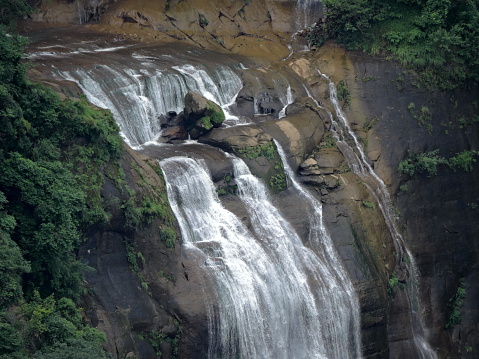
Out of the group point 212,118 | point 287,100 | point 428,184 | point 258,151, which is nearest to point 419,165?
point 428,184

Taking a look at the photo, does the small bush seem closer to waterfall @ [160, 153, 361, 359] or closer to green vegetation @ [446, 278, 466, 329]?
waterfall @ [160, 153, 361, 359]

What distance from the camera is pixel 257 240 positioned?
65.2ft

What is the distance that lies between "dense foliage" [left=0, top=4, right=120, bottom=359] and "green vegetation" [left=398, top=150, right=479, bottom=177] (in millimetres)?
13223

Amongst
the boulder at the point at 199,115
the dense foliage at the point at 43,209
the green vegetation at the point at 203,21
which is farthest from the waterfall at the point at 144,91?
the green vegetation at the point at 203,21

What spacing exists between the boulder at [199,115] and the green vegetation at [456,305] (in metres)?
11.6

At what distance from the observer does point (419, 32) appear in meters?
28.4

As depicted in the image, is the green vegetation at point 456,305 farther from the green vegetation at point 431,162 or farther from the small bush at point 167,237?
the small bush at point 167,237

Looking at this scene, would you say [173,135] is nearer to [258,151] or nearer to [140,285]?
[258,151]

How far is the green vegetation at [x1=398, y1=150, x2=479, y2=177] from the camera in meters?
25.2

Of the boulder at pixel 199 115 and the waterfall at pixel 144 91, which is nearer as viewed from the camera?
the waterfall at pixel 144 91

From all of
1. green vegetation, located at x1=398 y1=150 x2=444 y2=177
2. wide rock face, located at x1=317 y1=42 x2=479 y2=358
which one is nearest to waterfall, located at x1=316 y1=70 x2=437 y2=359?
wide rock face, located at x1=317 y1=42 x2=479 y2=358

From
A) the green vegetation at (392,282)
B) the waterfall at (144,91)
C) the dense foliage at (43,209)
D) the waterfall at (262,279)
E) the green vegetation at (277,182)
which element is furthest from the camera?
the waterfall at (144,91)

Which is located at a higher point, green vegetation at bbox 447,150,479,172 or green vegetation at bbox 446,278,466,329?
green vegetation at bbox 447,150,479,172

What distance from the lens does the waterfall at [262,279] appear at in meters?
17.9
